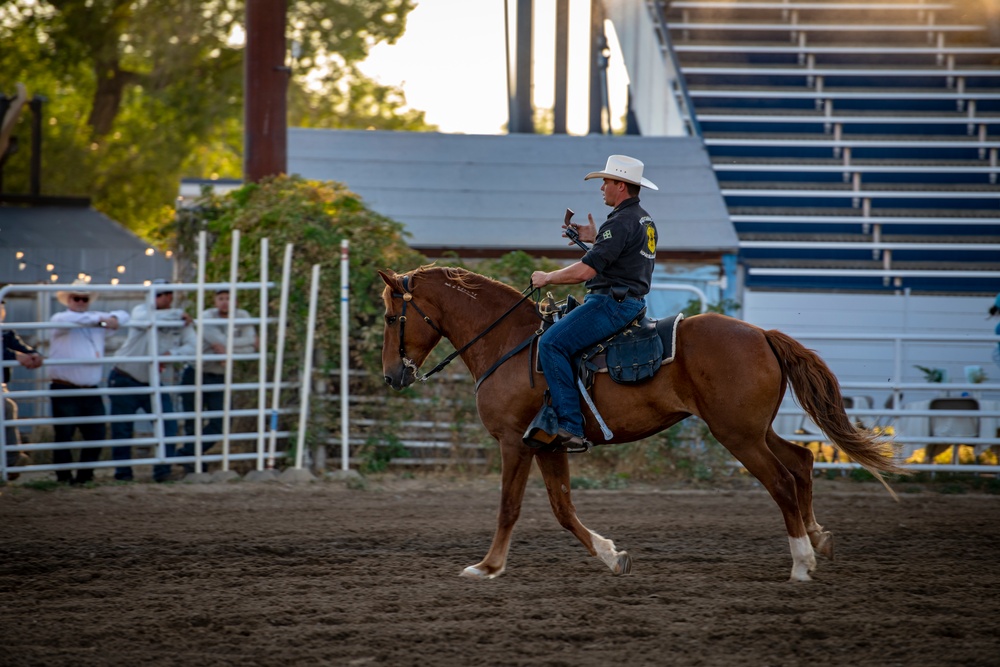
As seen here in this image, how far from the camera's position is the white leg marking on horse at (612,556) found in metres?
6.40

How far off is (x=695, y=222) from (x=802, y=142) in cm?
464

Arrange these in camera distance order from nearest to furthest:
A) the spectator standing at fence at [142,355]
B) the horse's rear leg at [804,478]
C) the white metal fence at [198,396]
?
1. the horse's rear leg at [804,478]
2. the white metal fence at [198,396]
3. the spectator standing at fence at [142,355]

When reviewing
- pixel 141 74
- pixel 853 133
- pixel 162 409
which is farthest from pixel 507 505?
pixel 141 74

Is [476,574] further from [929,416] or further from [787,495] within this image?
[929,416]

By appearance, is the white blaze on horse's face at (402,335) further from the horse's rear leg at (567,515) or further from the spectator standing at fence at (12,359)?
the spectator standing at fence at (12,359)

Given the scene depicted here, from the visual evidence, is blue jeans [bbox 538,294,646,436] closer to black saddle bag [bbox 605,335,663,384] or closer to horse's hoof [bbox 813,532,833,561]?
black saddle bag [bbox 605,335,663,384]

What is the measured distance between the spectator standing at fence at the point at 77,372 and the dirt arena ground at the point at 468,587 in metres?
1.21

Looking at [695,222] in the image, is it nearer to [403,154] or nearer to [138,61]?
[403,154]

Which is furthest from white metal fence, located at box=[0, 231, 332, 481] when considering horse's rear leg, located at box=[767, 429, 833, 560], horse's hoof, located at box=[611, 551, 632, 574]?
horse's rear leg, located at box=[767, 429, 833, 560]

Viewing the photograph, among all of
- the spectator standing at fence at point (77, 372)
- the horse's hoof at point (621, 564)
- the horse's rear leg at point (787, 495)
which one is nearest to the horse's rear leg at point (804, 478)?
the horse's rear leg at point (787, 495)

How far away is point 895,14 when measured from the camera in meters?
22.4

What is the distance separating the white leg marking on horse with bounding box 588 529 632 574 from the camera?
21.0 feet

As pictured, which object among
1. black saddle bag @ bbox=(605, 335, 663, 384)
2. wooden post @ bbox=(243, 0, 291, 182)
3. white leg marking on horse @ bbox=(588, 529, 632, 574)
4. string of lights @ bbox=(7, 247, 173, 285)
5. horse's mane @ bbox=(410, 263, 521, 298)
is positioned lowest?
white leg marking on horse @ bbox=(588, 529, 632, 574)

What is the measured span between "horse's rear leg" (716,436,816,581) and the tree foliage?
24.4 metres
